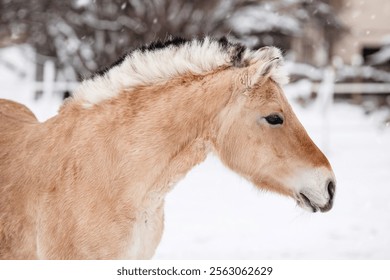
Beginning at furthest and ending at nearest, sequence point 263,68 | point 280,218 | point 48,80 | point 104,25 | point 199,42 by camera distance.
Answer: point 48,80
point 104,25
point 280,218
point 199,42
point 263,68

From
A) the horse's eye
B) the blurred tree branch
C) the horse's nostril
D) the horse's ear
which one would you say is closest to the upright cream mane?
the horse's ear

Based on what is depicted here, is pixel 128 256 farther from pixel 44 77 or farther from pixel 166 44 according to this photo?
pixel 44 77

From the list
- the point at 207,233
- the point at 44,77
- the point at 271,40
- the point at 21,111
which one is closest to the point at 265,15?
the point at 271,40

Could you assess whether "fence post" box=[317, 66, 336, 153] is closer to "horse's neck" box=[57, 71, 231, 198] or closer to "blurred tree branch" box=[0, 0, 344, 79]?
"blurred tree branch" box=[0, 0, 344, 79]

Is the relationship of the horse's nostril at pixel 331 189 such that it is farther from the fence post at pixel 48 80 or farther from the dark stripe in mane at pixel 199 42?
the fence post at pixel 48 80

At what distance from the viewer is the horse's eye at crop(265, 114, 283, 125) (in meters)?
1.93

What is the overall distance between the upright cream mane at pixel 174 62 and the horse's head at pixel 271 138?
27 mm

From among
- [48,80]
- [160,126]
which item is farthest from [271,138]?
[48,80]

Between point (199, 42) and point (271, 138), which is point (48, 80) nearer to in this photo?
point (199, 42)

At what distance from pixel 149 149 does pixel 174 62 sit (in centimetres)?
32

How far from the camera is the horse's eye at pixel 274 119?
1.93 metres

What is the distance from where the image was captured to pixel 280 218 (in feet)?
13.4

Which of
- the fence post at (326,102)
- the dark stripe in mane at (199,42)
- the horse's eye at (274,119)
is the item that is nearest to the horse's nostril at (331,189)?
the horse's eye at (274,119)

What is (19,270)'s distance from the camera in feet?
6.98
